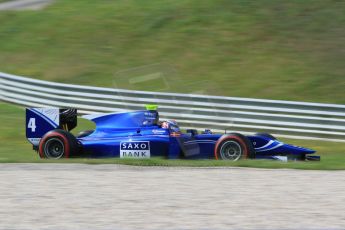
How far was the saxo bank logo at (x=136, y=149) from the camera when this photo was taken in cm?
1132

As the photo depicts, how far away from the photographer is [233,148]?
11344 millimetres

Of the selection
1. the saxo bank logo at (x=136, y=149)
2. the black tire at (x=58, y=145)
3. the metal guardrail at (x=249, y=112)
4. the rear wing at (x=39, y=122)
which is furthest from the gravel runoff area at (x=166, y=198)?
the metal guardrail at (x=249, y=112)

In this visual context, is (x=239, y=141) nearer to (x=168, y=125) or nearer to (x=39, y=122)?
(x=168, y=125)

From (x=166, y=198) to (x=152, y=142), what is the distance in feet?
12.0

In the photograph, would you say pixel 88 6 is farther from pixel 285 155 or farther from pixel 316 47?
pixel 285 155

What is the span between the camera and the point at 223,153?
11391mm

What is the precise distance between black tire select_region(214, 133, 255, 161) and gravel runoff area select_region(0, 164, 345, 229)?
1274mm

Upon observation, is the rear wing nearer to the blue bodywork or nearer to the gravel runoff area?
the blue bodywork

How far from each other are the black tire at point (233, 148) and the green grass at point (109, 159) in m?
0.59

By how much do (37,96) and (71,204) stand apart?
12152mm

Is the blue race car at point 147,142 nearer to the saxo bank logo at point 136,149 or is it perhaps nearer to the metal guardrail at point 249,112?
the saxo bank logo at point 136,149

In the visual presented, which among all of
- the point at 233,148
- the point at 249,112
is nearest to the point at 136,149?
the point at 233,148

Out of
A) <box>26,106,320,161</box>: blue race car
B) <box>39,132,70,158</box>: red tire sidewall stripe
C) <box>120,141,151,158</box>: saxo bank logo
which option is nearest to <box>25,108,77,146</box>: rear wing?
<box>26,106,320,161</box>: blue race car

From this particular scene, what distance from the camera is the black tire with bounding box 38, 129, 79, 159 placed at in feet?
37.7
